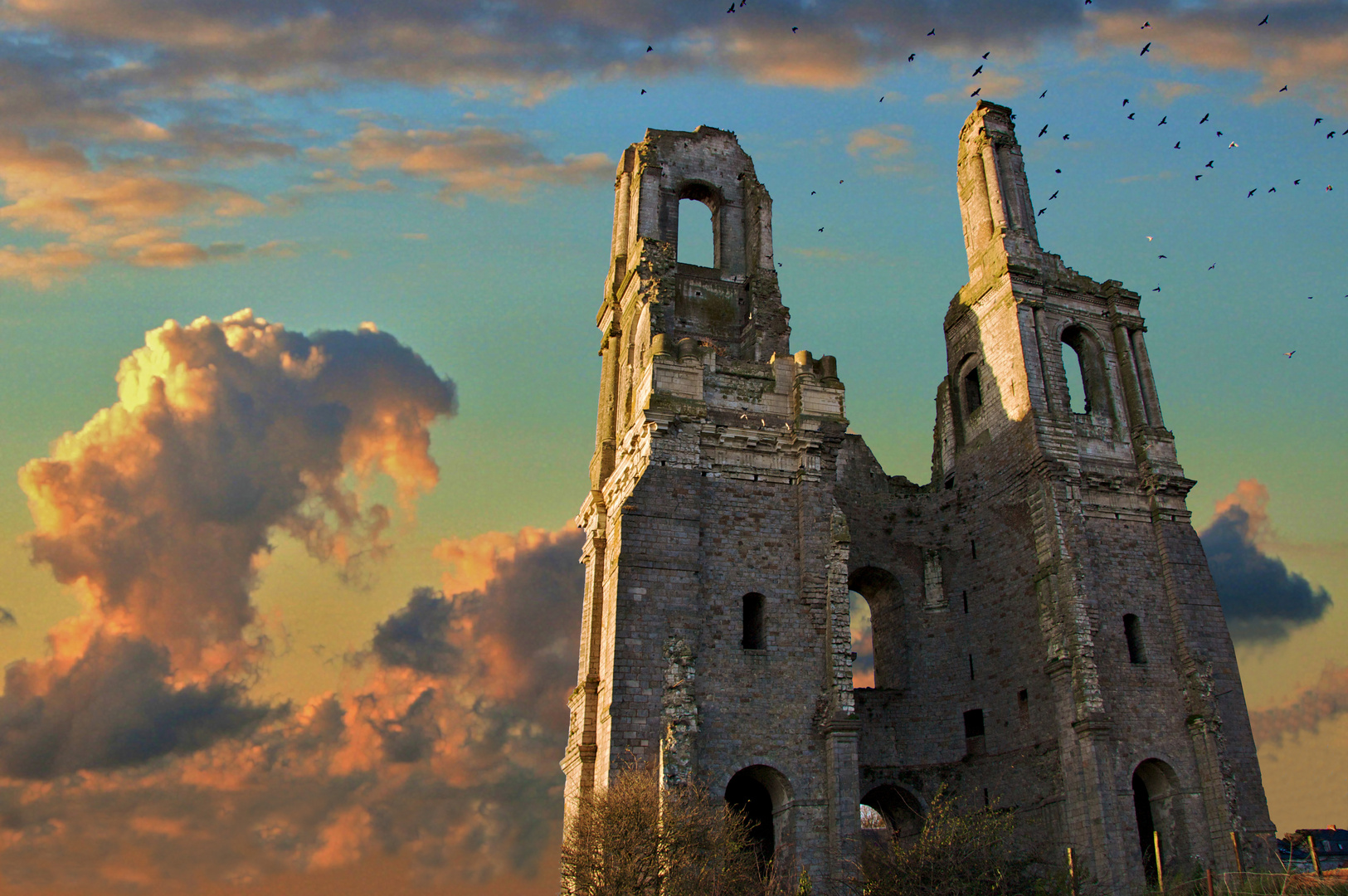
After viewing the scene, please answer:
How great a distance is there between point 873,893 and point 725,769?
3.52 metres

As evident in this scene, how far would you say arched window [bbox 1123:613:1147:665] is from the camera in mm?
26312

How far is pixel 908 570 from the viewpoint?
3006 centimetres

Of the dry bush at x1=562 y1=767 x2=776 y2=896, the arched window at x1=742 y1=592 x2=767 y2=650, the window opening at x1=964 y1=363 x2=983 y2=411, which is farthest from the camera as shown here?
the window opening at x1=964 y1=363 x2=983 y2=411

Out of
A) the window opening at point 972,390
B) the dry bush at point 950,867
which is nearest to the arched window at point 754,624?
the dry bush at point 950,867

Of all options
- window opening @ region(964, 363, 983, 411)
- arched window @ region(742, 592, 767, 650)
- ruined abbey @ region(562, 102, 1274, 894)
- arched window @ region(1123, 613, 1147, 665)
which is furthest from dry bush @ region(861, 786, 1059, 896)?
window opening @ region(964, 363, 983, 411)

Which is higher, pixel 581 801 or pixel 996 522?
pixel 996 522

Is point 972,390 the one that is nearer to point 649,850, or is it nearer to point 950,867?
point 950,867

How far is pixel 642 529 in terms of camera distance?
73.9 ft

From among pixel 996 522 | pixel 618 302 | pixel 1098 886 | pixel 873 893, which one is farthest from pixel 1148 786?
pixel 618 302

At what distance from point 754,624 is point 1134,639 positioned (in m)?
10.2

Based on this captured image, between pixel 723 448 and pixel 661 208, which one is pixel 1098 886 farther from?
pixel 661 208

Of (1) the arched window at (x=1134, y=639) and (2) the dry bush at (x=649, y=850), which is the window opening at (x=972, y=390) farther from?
(2) the dry bush at (x=649, y=850)

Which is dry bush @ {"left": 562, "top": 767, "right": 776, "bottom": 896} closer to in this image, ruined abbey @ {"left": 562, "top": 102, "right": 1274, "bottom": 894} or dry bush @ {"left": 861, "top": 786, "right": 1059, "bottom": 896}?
ruined abbey @ {"left": 562, "top": 102, "right": 1274, "bottom": 894}

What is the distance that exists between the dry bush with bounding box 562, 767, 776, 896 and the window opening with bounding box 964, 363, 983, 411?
16877mm
